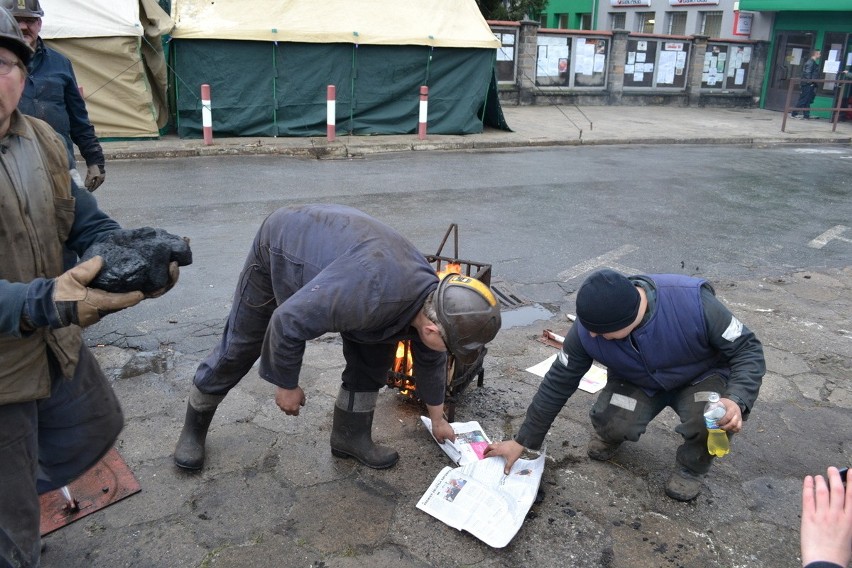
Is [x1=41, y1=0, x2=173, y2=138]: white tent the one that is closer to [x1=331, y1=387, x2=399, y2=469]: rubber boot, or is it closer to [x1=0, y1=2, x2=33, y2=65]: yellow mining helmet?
[x1=331, y1=387, x2=399, y2=469]: rubber boot

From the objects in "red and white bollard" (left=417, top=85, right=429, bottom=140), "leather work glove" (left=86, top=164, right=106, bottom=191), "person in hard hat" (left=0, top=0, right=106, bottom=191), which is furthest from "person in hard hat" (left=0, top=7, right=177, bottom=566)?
"red and white bollard" (left=417, top=85, right=429, bottom=140)

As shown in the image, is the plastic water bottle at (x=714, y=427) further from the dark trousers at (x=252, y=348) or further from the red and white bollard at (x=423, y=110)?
the red and white bollard at (x=423, y=110)

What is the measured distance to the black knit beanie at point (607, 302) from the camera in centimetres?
277

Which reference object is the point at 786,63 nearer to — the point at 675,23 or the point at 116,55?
the point at 675,23

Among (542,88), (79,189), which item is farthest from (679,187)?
(542,88)

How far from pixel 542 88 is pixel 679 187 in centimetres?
987

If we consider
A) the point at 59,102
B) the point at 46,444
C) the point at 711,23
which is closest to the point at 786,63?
the point at 711,23

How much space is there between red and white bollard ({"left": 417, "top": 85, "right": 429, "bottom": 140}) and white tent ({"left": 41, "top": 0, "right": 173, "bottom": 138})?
433 cm

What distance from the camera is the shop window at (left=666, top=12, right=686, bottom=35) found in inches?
986

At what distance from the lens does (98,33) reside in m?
10.5

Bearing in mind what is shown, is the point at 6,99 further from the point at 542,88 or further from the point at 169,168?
the point at 542,88

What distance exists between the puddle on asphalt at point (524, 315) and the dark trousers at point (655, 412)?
1659 millimetres

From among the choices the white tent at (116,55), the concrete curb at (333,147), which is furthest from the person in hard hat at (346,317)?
the white tent at (116,55)

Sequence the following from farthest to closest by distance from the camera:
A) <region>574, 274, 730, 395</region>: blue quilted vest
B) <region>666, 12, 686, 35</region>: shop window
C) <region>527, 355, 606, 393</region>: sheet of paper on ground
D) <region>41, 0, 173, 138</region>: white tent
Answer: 1. <region>666, 12, 686, 35</region>: shop window
2. <region>41, 0, 173, 138</region>: white tent
3. <region>527, 355, 606, 393</region>: sheet of paper on ground
4. <region>574, 274, 730, 395</region>: blue quilted vest
